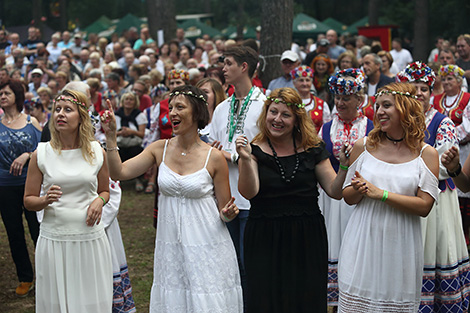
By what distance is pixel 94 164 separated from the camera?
5207mm

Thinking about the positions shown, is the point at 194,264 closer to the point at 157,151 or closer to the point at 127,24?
the point at 157,151

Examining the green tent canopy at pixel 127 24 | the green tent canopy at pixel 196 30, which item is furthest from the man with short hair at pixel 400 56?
the green tent canopy at pixel 127 24

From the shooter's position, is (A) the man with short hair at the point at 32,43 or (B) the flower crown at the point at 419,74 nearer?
(B) the flower crown at the point at 419,74

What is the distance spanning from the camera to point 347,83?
617cm

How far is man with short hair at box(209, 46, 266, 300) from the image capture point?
5980 mm

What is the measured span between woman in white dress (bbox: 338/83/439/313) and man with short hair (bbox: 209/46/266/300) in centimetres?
140

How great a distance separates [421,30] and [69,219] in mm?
20947

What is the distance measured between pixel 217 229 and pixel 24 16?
135 ft

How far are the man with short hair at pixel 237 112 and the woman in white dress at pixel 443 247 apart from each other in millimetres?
1526

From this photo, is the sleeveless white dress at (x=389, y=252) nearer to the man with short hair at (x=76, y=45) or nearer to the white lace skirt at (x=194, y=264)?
the white lace skirt at (x=194, y=264)

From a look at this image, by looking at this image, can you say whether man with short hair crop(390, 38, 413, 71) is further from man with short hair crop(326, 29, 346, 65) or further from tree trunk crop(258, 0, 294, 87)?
tree trunk crop(258, 0, 294, 87)

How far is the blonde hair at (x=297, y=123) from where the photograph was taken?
4.89 m

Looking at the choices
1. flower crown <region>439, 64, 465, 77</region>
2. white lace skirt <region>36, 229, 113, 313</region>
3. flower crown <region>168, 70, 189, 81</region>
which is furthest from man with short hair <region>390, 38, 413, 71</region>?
white lace skirt <region>36, 229, 113, 313</region>

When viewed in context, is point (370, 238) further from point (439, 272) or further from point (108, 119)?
point (108, 119)
